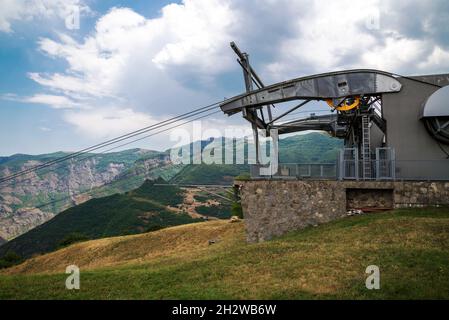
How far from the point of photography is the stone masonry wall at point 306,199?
60.1ft

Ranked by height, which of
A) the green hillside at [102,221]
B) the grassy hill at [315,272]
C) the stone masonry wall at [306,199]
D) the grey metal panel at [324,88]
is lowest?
the green hillside at [102,221]

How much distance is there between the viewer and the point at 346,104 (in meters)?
21.9

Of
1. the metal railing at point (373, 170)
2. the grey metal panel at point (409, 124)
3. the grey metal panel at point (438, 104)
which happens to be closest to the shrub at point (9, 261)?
the metal railing at point (373, 170)

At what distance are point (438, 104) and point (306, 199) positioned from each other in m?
9.30

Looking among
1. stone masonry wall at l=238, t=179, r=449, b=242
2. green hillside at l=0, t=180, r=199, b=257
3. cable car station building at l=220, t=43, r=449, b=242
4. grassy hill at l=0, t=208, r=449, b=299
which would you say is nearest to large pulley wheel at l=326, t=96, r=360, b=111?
cable car station building at l=220, t=43, r=449, b=242

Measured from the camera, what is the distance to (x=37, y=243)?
112 m

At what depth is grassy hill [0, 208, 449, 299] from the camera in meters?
9.45

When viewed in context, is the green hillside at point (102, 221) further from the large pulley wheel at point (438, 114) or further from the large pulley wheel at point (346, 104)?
the large pulley wheel at point (438, 114)

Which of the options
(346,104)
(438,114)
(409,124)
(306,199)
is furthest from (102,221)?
(438,114)

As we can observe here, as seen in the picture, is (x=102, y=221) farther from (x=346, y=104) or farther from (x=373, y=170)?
(x=373, y=170)

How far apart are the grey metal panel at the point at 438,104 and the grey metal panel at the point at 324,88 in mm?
1909

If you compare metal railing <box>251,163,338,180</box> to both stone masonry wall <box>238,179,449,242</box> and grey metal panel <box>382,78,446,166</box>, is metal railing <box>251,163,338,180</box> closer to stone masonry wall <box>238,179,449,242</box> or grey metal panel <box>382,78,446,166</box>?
stone masonry wall <box>238,179,449,242</box>
